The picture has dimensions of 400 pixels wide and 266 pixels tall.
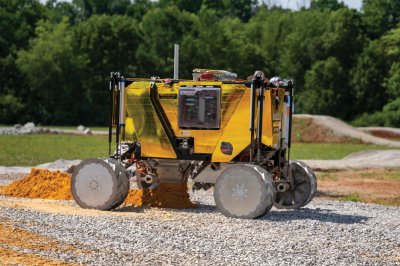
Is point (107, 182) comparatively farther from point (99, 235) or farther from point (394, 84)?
point (394, 84)

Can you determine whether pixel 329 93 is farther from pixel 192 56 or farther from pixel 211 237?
pixel 211 237

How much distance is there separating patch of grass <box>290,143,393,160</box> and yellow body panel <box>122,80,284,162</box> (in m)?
22.7

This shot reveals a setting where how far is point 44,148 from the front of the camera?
149 feet

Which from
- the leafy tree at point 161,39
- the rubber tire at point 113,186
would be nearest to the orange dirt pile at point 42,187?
the rubber tire at point 113,186

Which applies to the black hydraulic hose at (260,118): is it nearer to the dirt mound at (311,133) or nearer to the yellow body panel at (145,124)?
the yellow body panel at (145,124)

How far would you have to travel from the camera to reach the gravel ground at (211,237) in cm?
1227

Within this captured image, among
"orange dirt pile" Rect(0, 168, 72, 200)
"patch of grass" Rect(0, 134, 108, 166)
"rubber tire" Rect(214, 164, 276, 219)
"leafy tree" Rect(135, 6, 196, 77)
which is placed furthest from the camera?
"leafy tree" Rect(135, 6, 196, 77)

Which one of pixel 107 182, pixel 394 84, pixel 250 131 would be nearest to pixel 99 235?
pixel 107 182

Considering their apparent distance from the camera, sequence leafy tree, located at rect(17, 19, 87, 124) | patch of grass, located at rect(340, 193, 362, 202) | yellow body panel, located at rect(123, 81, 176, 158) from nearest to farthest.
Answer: yellow body panel, located at rect(123, 81, 176, 158) < patch of grass, located at rect(340, 193, 362, 202) < leafy tree, located at rect(17, 19, 87, 124)

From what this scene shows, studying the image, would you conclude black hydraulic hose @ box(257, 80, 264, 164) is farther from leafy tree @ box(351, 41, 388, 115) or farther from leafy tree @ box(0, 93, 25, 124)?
leafy tree @ box(351, 41, 388, 115)

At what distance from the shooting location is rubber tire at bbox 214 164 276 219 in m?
16.3

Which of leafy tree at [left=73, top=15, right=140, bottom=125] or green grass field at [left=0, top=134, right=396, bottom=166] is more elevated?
leafy tree at [left=73, top=15, right=140, bottom=125]

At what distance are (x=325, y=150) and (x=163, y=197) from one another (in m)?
32.2

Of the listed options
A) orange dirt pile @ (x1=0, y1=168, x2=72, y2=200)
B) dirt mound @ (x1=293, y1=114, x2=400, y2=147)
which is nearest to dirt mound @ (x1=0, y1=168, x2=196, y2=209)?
orange dirt pile @ (x1=0, y1=168, x2=72, y2=200)
